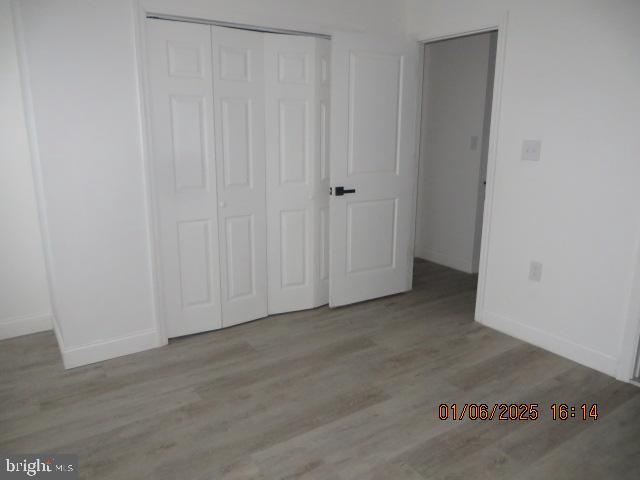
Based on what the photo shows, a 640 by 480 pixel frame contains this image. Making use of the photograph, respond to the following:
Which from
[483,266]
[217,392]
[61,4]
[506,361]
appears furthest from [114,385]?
[483,266]

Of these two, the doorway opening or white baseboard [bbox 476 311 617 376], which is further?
the doorway opening

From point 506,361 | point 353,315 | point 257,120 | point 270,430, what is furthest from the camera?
point 353,315

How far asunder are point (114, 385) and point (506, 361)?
7.48 feet

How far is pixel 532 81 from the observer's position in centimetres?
293

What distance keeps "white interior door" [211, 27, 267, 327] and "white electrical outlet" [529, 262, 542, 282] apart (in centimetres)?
181

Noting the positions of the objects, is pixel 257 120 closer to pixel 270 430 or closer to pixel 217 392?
pixel 217 392

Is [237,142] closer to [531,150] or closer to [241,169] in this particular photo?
[241,169]

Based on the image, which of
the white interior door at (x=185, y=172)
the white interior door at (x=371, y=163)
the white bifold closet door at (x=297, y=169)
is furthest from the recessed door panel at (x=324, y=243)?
the white interior door at (x=185, y=172)

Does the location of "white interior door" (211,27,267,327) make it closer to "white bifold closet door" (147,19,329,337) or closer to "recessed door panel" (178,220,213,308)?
"white bifold closet door" (147,19,329,337)

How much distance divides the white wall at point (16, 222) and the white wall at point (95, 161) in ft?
2.03

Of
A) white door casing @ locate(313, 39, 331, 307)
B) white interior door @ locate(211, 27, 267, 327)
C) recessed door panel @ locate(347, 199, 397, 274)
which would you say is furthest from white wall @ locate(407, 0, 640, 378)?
white interior door @ locate(211, 27, 267, 327)

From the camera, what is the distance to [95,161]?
2.68 meters
